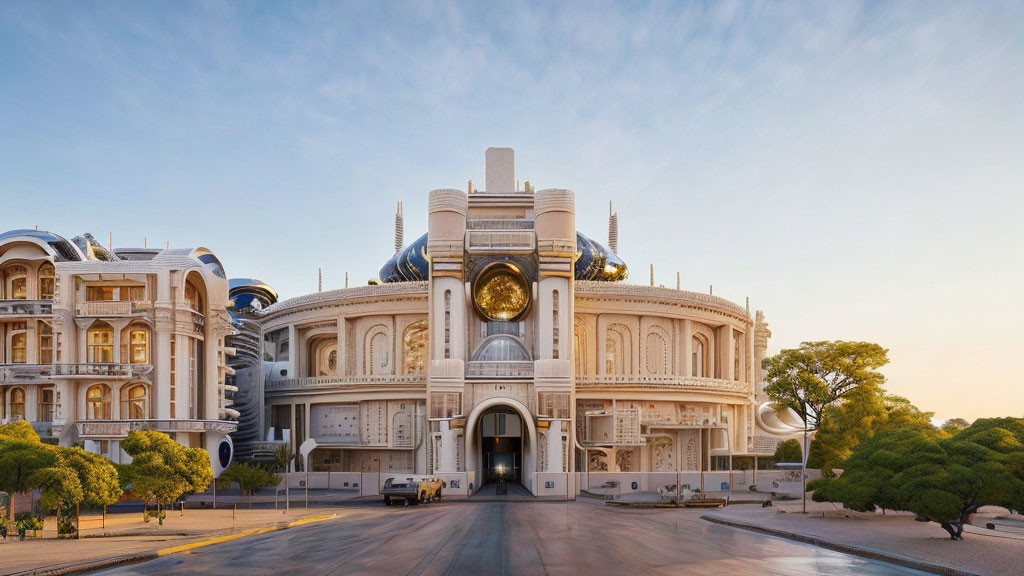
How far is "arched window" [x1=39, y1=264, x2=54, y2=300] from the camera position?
51.7 m

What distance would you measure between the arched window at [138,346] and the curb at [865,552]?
120ft

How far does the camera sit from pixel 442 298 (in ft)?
194

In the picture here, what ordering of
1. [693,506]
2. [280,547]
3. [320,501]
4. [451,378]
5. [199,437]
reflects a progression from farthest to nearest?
1. [451,378]
2. [199,437]
3. [320,501]
4. [693,506]
5. [280,547]

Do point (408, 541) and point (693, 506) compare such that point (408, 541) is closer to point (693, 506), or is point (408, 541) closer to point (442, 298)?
point (693, 506)

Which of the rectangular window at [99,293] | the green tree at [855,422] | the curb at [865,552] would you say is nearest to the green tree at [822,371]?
the green tree at [855,422]

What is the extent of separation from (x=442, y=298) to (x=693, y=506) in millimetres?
23480

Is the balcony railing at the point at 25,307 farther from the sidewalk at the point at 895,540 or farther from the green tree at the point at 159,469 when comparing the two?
the sidewalk at the point at 895,540

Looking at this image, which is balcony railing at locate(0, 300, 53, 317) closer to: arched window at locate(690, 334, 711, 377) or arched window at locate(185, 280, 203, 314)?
arched window at locate(185, 280, 203, 314)

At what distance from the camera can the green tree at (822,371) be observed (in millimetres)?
50750

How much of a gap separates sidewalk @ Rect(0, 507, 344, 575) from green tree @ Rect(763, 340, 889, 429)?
93.7 feet

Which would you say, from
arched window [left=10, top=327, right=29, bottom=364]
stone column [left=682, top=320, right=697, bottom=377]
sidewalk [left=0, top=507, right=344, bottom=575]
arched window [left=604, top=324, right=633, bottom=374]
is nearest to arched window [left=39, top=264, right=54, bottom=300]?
arched window [left=10, top=327, right=29, bottom=364]

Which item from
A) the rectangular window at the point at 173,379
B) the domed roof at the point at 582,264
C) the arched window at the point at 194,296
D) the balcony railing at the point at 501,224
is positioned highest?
the balcony railing at the point at 501,224

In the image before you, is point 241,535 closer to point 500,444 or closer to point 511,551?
point 511,551

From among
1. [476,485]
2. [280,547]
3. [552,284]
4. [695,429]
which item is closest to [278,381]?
[476,485]
